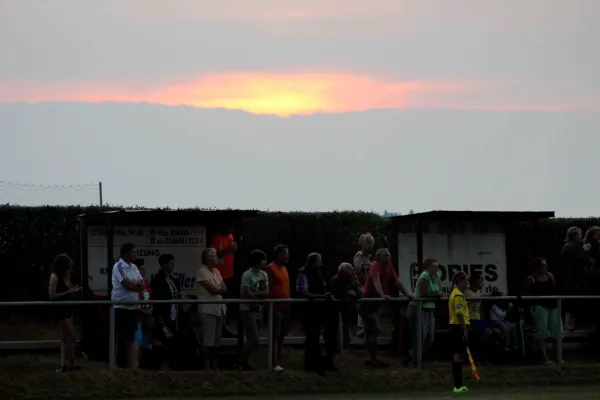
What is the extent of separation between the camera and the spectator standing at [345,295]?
62.0ft

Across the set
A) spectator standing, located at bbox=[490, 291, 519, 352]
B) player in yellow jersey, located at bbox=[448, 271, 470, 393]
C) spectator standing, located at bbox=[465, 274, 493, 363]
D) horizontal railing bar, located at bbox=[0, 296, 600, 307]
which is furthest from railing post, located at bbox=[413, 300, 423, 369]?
spectator standing, located at bbox=[490, 291, 519, 352]

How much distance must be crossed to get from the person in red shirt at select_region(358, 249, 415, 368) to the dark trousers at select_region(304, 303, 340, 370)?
51 centimetres

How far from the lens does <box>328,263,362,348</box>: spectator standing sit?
1889 centimetres

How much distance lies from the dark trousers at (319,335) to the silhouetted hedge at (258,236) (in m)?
4.84

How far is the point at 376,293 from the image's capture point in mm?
19594

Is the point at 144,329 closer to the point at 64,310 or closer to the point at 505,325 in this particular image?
the point at 64,310

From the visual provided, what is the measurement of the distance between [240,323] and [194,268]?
2062 mm

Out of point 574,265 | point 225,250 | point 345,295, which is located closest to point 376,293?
point 345,295

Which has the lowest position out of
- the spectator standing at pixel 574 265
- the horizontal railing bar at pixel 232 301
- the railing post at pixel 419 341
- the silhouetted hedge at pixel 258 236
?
the railing post at pixel 419 341

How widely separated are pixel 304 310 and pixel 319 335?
0.42 metres

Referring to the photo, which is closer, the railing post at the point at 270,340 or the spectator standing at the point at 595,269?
the railing post at the point at 270,340

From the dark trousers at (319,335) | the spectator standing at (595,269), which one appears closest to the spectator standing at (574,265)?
the spectator standing at (595,269)

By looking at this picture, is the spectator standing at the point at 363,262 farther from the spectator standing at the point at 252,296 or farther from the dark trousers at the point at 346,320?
the spectator standing at the point at 252,296

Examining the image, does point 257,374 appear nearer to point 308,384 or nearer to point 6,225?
point 308,384
